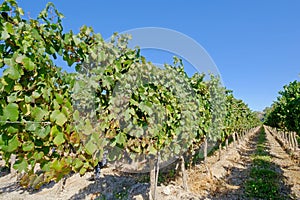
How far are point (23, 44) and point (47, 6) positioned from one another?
1.56 ft

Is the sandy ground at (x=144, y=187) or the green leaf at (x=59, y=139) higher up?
the green leaf at (x=59, y=139)

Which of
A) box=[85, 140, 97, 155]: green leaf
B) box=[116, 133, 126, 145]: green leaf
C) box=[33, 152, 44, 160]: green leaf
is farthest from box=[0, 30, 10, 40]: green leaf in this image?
box=[116, 133, 126, 145]: green leaf

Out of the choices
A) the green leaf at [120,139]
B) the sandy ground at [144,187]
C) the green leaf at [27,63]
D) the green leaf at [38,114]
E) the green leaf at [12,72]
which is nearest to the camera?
the green leaf at [12,72]

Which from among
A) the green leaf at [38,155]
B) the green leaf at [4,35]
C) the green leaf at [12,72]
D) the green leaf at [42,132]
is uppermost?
the green leaf at [4,35]

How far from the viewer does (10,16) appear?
1762mm

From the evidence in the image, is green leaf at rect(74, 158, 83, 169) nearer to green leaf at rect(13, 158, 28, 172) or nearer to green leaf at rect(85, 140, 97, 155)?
green leaf at rect(85, 140, 97, 155)

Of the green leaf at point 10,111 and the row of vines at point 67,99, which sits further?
the row of vines at point 67,99

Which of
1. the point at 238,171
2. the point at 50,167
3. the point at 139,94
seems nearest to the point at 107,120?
the point at 139,94

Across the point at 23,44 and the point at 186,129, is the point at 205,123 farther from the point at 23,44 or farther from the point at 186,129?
the point at 23,44

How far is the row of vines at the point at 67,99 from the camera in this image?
5.57 feet

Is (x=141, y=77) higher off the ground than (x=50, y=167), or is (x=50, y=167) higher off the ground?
(x=141, y=77)

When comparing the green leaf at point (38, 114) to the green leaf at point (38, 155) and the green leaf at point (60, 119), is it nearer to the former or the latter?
the green leaf at point (60, 119)

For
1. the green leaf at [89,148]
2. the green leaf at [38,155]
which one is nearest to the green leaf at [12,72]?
the green leaf at [38,155]

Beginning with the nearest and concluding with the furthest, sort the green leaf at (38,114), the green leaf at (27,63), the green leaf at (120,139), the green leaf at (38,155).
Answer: the green leaf at (27,63) → the green leaf at (38,114) → the green leaf at (38,155) → the green leaf at (120,139)
